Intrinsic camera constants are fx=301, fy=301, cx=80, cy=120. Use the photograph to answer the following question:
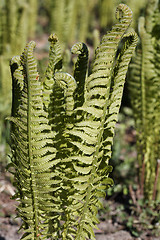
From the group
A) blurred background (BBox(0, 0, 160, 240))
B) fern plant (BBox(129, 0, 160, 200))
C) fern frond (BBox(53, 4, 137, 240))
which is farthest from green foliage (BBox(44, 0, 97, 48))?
fern frond (BBox(53, 4, 137, 240))

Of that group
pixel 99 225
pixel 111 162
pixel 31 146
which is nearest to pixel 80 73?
pixel 31 146

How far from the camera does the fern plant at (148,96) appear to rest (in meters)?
1.72

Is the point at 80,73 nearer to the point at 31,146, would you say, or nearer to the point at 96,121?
the point at 96,121

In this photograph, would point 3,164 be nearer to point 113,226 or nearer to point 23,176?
point 113,226

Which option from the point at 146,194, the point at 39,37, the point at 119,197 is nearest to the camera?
the point at 146,194

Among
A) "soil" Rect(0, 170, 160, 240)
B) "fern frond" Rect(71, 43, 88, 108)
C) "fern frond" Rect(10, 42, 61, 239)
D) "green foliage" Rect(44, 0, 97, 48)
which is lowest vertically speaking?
"soil" Rect(0, 170, 160, 240)

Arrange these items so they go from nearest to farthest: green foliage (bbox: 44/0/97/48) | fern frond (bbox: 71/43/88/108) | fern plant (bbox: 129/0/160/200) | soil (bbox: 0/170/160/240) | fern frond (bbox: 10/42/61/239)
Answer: fern frond (bbox: 10/42/61/239) → fern frond (bbox: 71/43/88/108) → fern plant (bbox: 129/0/160/200) → soil (bbox: 0/170/160/240) → green foliage (bbox: 44/0/97/48)

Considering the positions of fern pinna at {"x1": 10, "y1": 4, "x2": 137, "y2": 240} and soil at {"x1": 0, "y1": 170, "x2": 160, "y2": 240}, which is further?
soil at {"x1": 0, "y1": 170, "x2": 160, "y2": 240}

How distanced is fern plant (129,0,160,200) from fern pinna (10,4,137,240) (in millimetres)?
627

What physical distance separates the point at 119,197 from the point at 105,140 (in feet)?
4.33

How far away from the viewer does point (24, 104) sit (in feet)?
3.44

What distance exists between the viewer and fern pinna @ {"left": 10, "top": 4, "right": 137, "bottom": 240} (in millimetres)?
1027

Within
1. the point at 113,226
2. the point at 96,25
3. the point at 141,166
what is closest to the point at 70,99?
the point at 141,166

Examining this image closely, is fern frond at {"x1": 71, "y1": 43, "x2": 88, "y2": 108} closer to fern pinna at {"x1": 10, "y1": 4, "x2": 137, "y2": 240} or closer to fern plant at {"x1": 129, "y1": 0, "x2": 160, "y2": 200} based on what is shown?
fern pinna at {"x1": 10, "y1": 4, "x2": 137, "y2": 240}
